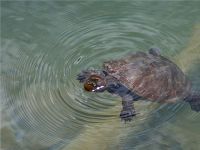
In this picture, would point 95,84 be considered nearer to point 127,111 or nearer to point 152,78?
point 127,111

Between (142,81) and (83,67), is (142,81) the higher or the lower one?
the lower one

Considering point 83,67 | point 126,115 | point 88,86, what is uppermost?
point 83,67

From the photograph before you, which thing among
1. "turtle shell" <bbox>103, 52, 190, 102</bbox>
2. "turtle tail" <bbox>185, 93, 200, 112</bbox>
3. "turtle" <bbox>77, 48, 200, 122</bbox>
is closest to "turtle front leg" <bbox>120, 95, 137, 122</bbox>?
"turtle" <bbox>77, 48, 200, 122</bbox>

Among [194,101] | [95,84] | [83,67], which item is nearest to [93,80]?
[95,84]

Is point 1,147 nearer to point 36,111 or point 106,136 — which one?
point 36,111

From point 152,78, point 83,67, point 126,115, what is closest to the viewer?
point 126,115

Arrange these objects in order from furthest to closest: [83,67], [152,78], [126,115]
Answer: [83,67]
[152,78]
[126,115]

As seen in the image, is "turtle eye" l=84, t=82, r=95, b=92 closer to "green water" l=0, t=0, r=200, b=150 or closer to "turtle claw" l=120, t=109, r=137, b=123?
"green water" l=0, t=0, r=200, b=150
